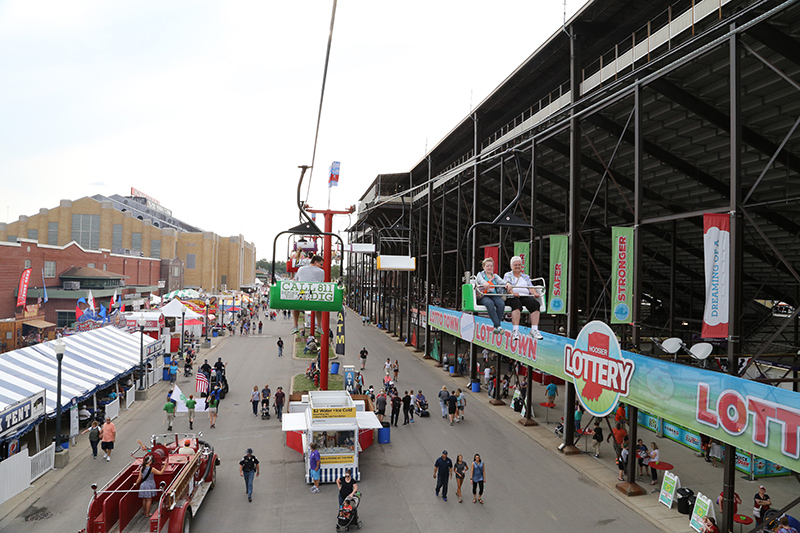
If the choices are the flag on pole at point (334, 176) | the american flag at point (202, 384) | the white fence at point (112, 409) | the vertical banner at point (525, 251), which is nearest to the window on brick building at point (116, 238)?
Result: the white fence at point (112, 409)

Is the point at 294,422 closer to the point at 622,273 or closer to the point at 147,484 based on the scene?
the point at 147,484

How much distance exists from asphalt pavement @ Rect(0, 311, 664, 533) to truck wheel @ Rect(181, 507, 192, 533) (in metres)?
0.37

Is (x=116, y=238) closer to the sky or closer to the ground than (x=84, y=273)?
closer to the sky

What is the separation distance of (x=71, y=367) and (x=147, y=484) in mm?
12128

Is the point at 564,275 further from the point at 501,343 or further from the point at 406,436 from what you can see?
the point at 406,436

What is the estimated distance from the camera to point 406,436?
19.5m

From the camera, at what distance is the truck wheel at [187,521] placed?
35.9ft

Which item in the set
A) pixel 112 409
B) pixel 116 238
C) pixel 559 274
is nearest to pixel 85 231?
pixel 116 238

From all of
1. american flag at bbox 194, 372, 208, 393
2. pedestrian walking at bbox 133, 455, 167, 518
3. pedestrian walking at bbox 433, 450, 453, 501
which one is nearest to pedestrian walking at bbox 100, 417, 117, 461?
american flag at bbox 194, 372, 208, 393

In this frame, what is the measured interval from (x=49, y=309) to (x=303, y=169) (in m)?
49.6

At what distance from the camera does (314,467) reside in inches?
570

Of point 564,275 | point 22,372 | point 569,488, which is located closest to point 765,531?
point 569,488

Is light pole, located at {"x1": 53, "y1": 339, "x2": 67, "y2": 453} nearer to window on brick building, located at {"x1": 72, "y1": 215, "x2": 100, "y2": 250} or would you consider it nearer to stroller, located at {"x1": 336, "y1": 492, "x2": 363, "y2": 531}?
stroller, located at {"x1": 336, "y1": 492, "x2": 363, "y2": 531}

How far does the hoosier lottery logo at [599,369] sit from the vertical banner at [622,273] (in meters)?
0.94
